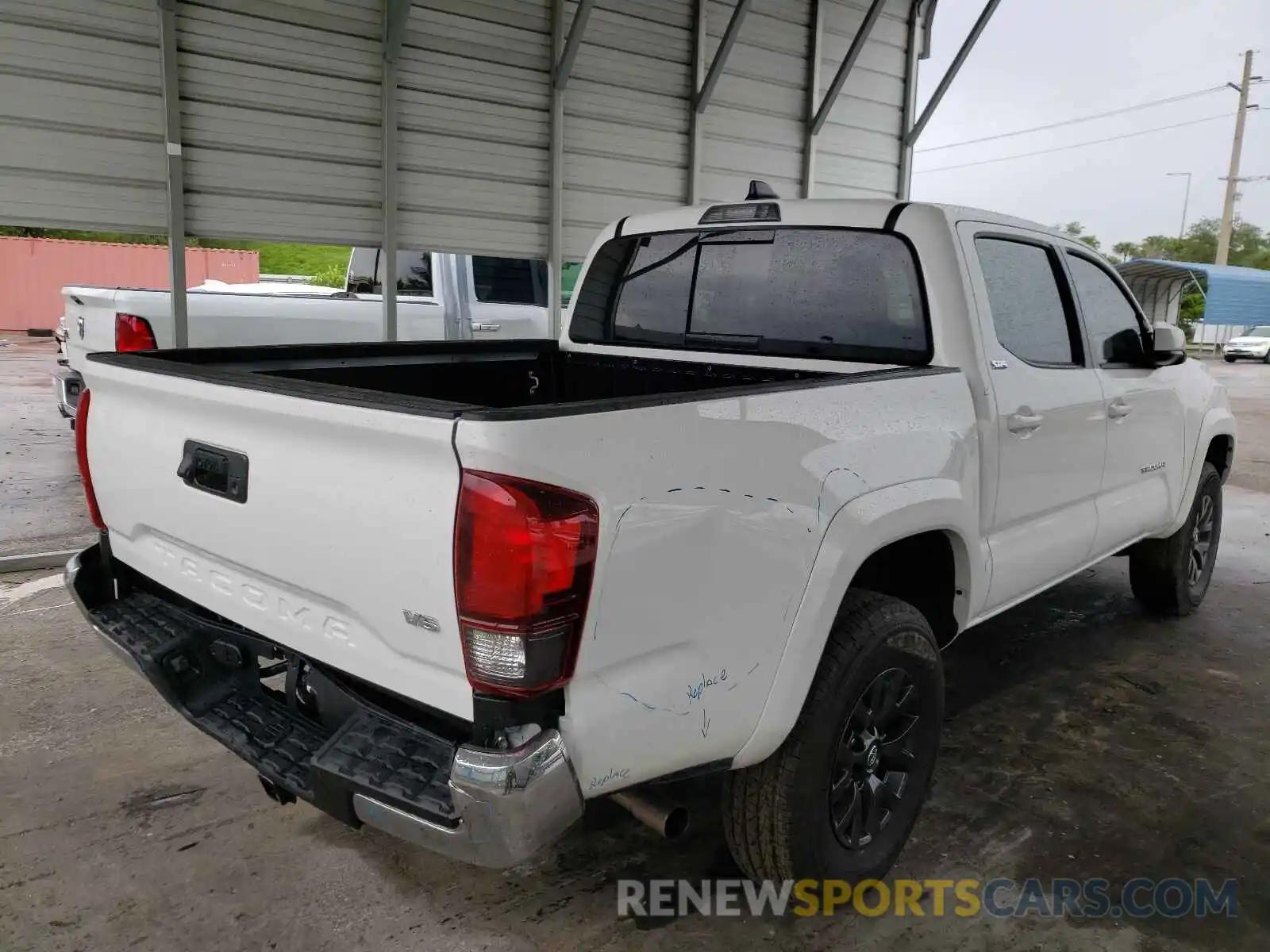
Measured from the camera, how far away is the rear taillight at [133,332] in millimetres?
6430

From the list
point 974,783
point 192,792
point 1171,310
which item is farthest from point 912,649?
point 1171,310

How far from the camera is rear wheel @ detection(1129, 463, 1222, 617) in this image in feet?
16.1

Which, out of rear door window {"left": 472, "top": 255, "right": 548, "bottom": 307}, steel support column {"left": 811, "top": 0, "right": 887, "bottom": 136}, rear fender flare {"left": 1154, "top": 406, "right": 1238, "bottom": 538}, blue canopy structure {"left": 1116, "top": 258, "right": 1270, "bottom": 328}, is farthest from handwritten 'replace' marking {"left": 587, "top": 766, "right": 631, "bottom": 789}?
blue canopy structure {"left": 1116, "top": 258, "right": 1270, "bottom": 328}

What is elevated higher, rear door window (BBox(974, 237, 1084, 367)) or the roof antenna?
the roof antenna

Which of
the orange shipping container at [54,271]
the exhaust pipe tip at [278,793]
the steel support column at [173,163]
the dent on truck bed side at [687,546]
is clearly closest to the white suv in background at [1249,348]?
the orange shipping container at [54,271]

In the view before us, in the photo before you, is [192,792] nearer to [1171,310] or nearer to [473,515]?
[473,515]

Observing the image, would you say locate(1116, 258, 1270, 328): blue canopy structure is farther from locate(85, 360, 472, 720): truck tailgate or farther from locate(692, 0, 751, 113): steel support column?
locate(85, 360, 472, 720): truck tailgate

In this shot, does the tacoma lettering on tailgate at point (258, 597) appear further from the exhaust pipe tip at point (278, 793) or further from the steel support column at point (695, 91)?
the steel support column at point (695, 91)

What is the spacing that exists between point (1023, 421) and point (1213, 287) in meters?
35.3

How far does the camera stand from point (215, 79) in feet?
20.2

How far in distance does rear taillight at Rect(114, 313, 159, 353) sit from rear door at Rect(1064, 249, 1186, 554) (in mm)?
5615

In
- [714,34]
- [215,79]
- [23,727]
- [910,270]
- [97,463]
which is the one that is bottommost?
[23,727]

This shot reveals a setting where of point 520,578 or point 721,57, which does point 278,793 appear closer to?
point 520,578

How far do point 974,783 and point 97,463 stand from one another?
3029 millimetres
